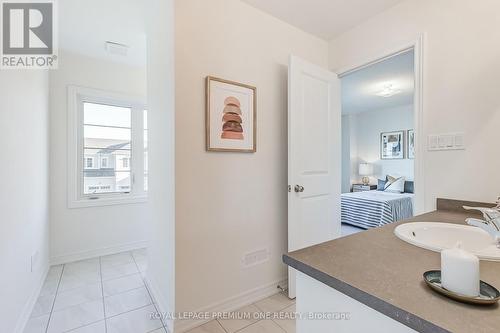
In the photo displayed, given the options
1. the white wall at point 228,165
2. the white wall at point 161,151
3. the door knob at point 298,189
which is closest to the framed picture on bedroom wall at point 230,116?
the white wall at point 228,165

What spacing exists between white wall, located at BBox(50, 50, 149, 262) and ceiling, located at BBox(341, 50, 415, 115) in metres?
2.94

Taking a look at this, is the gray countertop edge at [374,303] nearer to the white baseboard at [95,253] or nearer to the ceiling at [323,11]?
the ceiling at [323,11]

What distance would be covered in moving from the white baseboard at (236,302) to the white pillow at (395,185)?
3969 millimetres

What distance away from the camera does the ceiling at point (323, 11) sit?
1.91m

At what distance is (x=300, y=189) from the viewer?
198cm

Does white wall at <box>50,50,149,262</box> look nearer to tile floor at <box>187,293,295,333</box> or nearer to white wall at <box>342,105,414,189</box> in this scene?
tile floor at <box>187,293,295,333</box>

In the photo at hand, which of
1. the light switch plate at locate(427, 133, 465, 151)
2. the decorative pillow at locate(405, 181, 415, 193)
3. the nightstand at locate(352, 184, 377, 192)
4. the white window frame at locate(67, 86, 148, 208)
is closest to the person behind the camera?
the light switch plate at locate(427, 133, 465, 151)

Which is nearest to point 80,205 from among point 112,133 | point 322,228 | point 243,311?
point 112,133

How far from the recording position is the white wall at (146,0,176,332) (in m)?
1.60

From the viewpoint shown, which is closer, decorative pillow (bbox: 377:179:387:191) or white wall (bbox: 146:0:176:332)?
white wall (bbox: 146:0:176:332)

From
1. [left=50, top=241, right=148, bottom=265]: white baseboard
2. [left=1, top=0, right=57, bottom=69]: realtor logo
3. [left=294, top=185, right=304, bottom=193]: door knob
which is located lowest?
[left=50, top=241, right=148, bottom=265]: white baseboard

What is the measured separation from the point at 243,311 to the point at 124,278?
134cm

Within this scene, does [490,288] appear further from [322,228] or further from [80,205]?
[80,205]

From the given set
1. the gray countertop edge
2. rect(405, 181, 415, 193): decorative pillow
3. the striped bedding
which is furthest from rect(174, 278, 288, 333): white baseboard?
rect(405, 181, 415, 193): decorative pillow
